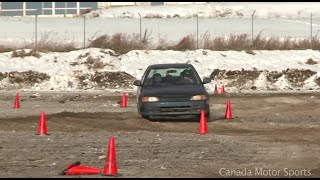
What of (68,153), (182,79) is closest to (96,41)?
(182,79)

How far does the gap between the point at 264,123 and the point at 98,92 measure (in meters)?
15.8

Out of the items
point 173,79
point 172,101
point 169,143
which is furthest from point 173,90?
point 169,143

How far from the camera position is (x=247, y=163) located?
1423 centimetres

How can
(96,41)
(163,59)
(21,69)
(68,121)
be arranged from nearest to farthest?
(68,121), (21,69), (163,59), (96,41)

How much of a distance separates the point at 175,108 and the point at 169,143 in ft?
15.5

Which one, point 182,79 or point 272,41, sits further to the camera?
point 272,41

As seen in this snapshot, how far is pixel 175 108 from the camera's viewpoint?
21.9m

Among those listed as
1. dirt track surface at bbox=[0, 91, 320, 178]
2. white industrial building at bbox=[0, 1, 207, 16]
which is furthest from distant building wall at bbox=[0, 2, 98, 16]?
dirt track surface at bbox=[0, 91, 320, 178]

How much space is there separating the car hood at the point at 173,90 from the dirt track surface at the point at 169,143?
79 cm

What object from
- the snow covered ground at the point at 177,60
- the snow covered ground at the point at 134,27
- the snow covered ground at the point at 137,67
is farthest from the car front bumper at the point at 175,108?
the snow covered ground at the point at 134,27

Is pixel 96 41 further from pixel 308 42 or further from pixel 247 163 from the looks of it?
pixel 247 163

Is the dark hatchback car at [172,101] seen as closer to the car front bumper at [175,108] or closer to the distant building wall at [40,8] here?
the car front bumper at [175,108]

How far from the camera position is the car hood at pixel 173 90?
22.1 metres

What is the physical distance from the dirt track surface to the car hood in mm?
792
